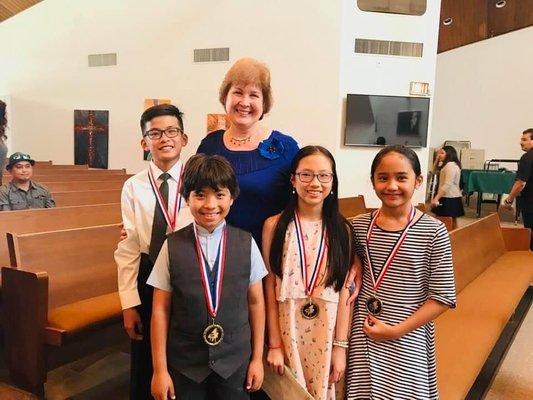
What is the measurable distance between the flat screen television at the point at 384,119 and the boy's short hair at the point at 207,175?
541cm

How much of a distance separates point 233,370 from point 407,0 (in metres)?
6.49

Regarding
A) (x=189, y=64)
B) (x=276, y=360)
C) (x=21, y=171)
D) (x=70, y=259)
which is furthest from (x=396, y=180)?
(x=189, y=64)

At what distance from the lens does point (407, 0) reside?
6.49 metres

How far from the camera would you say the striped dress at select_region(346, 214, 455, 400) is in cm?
146

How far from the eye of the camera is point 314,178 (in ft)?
4.97

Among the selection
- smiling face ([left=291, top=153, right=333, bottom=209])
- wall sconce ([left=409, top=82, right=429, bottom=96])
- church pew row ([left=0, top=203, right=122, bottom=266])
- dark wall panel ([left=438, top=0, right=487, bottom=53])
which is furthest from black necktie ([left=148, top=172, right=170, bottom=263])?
dark wall panel ([left=438, top=0, right=487, bottom=53])

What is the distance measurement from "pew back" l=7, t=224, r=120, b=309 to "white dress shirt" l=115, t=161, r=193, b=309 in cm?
98

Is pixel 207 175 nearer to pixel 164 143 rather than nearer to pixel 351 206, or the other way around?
pixel 164 143

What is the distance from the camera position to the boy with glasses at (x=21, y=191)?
3.92 m

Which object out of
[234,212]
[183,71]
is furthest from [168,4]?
[234,212]

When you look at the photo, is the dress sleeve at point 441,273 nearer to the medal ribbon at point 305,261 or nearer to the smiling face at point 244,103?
the medal ribbon at point 305,261

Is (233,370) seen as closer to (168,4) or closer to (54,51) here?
(168,4)

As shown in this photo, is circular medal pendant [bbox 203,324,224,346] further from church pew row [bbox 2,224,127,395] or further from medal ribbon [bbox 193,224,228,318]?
church pew row [bbox 2,224,127,395]

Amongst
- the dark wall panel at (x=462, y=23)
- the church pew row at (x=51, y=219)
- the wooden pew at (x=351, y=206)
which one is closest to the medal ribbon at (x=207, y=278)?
the church pew row at (x=51, y=219)
